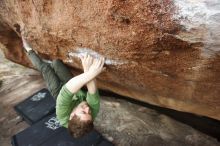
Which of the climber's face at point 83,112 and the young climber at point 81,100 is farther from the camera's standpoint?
the climber's face at point 83,112

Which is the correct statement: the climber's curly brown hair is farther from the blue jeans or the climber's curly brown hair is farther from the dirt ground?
the dirt ground


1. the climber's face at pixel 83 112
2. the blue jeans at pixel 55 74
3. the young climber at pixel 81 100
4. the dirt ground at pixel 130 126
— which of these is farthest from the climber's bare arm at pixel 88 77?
the dirt ground at pixel 130 126

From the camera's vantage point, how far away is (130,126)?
4848 millimetres

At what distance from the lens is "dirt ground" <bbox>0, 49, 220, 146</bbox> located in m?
4.59

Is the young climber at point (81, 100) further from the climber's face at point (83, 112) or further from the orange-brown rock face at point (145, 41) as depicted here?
the orange-brown rock face at point (145, 41)

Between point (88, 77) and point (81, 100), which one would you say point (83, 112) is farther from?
point (88, 77)

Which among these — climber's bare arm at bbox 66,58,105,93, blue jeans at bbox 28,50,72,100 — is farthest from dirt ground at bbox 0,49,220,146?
climber's bare arm at bbox 66,58,105,93

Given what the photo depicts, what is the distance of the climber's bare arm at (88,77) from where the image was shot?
366cm

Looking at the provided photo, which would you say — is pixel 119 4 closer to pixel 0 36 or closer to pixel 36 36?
pixel 36 36

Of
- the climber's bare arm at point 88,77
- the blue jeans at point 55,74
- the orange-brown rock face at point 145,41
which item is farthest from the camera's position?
the blue jeans at point 55,74

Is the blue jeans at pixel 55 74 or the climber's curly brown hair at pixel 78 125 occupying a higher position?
the blue jeans at pixel 55 74

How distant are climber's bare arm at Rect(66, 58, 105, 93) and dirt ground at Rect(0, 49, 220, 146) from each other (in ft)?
4.07

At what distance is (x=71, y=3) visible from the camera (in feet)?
11.6

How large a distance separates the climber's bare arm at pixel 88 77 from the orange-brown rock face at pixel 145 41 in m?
0.09
